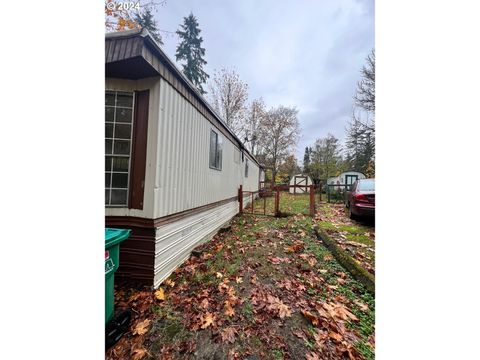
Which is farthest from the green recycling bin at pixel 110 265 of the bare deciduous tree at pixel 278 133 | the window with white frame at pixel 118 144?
the bare deciduous tree at pixel 278 133

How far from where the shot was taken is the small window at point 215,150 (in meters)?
5.50

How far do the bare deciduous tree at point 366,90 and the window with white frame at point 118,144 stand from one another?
56.3 feet

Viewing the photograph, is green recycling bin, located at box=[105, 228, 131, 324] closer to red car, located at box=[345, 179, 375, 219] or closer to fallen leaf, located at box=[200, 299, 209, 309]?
fallen leaf, located at box=[200, 299, 209, 309]

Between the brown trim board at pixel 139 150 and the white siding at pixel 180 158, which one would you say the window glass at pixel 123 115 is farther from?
the white siding at pixel 180 158

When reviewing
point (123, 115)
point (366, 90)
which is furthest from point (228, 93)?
point (123, 115)

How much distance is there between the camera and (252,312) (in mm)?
2430

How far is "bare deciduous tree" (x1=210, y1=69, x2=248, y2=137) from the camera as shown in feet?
71.7

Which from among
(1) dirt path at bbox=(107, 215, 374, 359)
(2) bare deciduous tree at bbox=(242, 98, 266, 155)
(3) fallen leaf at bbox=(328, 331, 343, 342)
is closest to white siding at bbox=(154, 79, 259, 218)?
(1) dirt path at bbox=(107, 215, 374, 359)

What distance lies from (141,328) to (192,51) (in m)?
25.1

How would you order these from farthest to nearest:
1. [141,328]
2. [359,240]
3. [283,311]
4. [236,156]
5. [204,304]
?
[236,156] < [359,240] < [204,304] < [283,311] < [141,328]

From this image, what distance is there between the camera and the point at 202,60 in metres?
21.1

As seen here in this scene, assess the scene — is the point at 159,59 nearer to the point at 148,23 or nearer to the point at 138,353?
the point at 138,353

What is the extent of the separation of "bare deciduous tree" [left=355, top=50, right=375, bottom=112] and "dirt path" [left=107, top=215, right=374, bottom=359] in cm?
1584
